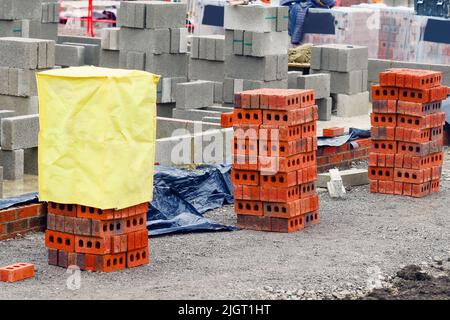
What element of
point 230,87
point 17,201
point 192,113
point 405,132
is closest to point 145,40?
point 230,87

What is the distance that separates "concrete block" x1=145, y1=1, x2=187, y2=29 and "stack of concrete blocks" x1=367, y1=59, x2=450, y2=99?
4.19m

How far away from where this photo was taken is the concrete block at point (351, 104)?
2131 cm

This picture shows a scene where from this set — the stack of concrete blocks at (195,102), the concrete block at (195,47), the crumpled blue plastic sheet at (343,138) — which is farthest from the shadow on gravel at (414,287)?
the concrete block at (195,47)

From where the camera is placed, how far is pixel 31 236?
12.4m

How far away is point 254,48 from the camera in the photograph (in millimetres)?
19625

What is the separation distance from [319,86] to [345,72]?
761 millimetres

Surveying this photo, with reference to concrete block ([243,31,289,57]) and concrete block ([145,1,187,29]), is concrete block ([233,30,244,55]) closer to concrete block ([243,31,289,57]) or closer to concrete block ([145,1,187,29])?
concrete block ([243,31,289,57])

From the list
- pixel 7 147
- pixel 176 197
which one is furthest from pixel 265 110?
pixel 7 147

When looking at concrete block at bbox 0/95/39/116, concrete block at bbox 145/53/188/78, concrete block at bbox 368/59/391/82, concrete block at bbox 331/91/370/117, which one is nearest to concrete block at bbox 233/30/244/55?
concrete block at bbox 145/53/188/78

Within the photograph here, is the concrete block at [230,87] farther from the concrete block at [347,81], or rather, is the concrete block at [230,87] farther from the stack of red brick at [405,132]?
the stack of red brick at [405,132]

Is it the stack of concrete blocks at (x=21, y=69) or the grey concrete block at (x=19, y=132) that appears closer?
the grey concrete block at (x=19, y=132)

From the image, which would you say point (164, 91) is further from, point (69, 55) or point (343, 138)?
point (343, 138)

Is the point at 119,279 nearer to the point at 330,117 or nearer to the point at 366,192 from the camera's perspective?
the point at 366,192

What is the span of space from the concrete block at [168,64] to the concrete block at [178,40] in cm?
13
